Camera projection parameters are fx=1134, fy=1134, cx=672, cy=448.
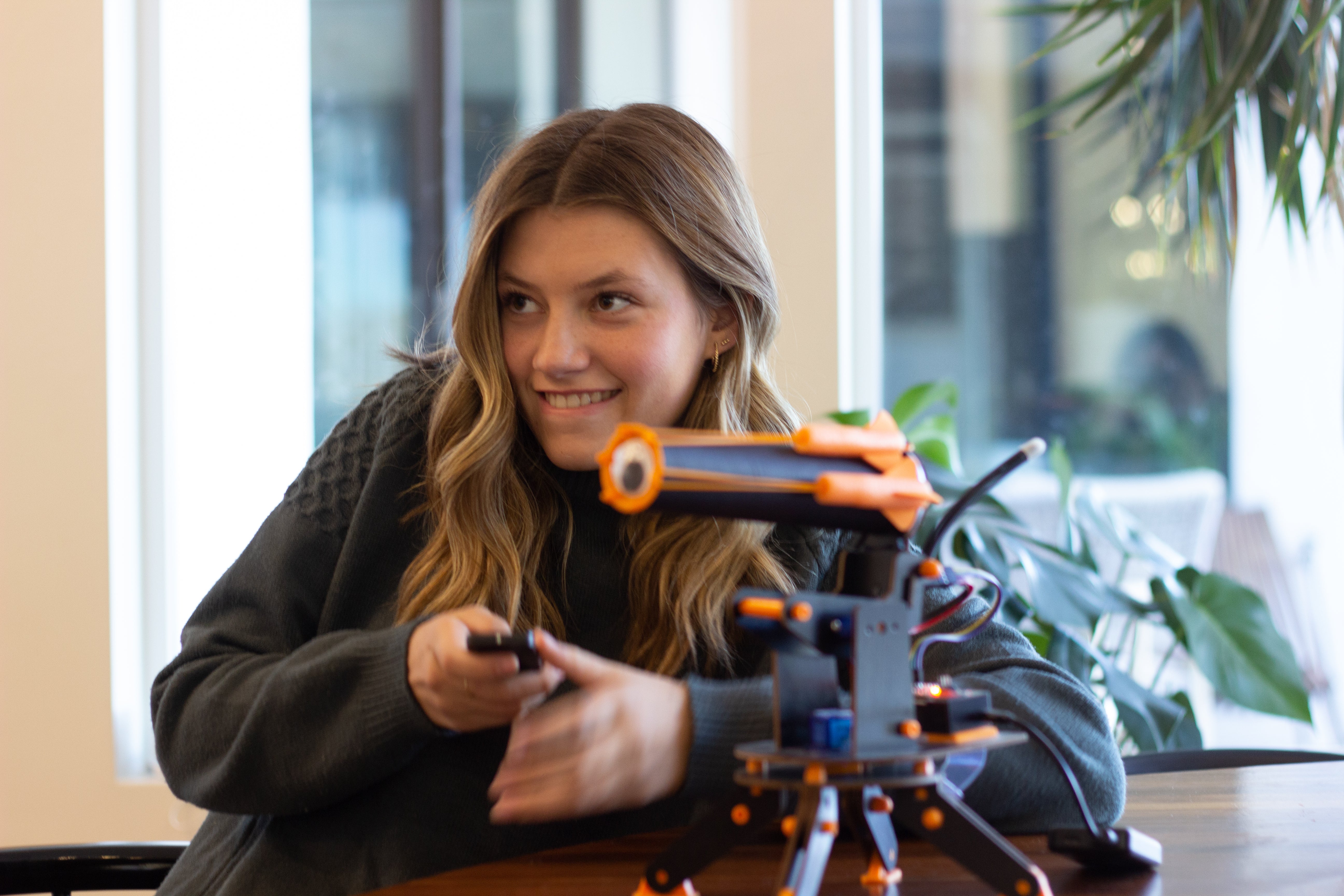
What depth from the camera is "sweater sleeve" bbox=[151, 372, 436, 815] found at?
896 millimetres

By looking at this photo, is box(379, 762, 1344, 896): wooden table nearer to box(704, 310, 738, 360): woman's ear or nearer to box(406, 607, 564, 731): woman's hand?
box(406, 607, 564, 731): woman's hand

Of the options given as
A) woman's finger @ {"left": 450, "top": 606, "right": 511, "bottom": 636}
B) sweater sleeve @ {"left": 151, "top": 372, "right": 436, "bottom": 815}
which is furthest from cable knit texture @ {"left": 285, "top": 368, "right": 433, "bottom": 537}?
woman's finger @ {"left": 450, "top": 606, "right": 511, "bottom": 636}

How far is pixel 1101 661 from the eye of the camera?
1842 millimetres

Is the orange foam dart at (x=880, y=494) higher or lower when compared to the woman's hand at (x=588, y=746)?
higher

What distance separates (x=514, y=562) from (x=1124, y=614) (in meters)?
1.33

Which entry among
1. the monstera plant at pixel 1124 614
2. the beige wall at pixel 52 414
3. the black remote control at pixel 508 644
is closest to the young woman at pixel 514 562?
the black remote control at pixel 508 644

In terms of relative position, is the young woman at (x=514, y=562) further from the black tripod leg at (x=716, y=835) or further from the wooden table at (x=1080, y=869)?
the black tripod leg at (x=716, y=835)

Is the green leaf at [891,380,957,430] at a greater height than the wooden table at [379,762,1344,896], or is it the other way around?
the green leaf at [891,380,957,430]

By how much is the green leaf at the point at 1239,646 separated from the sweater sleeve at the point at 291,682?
1325 millimetres

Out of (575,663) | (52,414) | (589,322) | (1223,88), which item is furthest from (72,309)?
(1223,88)

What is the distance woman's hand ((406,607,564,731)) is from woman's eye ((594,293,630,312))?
40 centimetres

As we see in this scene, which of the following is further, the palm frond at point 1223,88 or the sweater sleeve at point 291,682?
the palm frond at point 1223,88

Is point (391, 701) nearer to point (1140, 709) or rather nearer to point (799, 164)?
point (1140, 709)

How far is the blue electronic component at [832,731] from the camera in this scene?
60 cm
